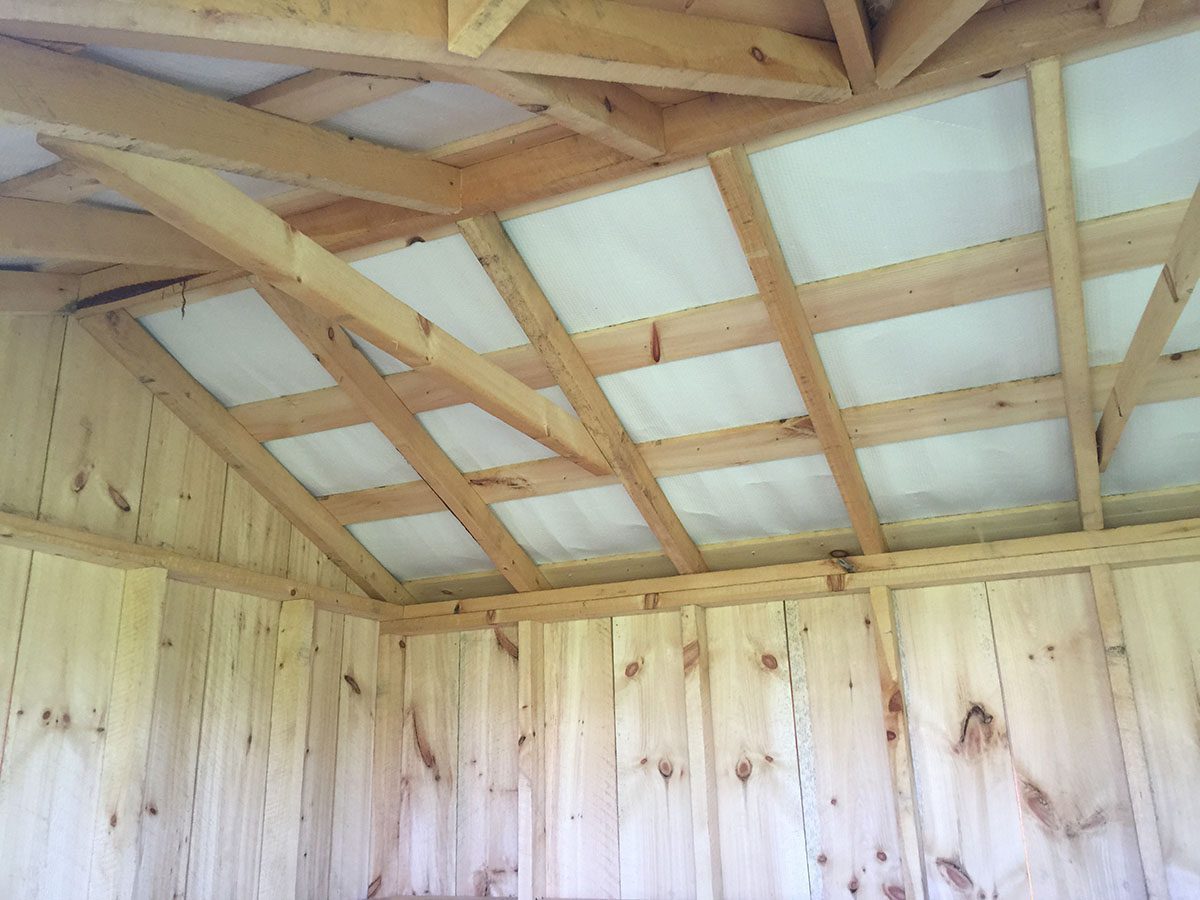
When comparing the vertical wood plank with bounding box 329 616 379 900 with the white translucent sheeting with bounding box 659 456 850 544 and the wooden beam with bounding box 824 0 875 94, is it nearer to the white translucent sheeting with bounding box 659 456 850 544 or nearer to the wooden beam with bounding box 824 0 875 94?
the white translucent sheeting with bounding box 659 456 850 544

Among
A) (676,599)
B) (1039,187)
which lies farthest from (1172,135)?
(676,599)

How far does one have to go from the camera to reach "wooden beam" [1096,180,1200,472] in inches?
77.6

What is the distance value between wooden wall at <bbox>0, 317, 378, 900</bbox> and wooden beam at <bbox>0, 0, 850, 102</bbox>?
1546mm

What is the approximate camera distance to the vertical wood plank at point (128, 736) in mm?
2684

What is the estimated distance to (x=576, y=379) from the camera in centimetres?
284

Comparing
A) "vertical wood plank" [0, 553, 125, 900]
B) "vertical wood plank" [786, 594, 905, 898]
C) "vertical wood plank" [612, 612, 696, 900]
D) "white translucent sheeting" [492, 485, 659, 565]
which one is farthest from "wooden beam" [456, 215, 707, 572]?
"vertical wood plank" [0, 553, 125, 900]

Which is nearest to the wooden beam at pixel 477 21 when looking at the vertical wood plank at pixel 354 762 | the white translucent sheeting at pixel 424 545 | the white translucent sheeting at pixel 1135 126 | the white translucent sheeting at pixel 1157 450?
the white translucent sheeting at pixel 1135 126

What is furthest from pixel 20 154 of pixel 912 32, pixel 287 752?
pixel 287 752

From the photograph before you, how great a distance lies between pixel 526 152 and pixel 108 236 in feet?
3.49

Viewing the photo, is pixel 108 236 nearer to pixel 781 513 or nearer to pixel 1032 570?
pixel 781 513

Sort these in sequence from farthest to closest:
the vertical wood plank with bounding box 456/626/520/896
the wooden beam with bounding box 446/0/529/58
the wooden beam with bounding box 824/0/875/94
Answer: the vertical wood plank with bounding box 456/626/520/896, the wooden beam with bounding box 824/0/875/94, the wooden beam with bounding box 446/0/529/58

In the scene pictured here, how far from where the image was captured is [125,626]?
2.91 metres

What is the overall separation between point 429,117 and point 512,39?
640 mm

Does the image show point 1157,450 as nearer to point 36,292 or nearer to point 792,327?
point 792,327
